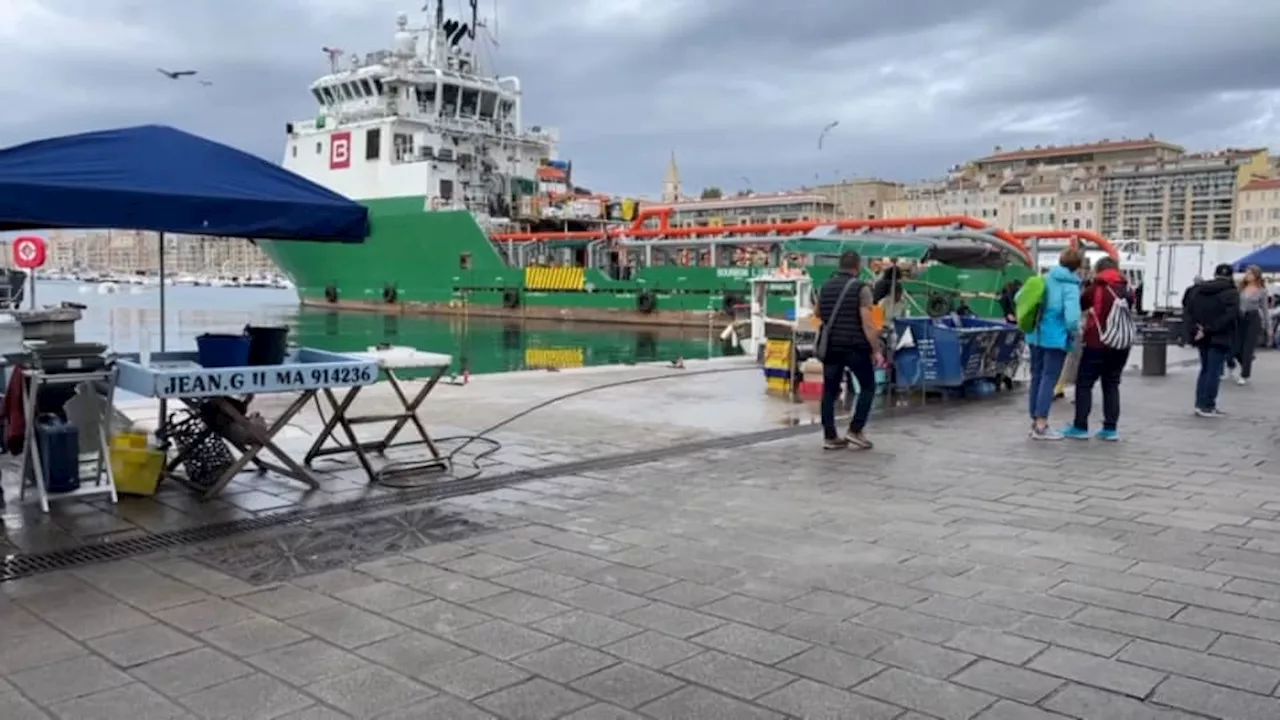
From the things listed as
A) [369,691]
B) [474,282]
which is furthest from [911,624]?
[474,282]

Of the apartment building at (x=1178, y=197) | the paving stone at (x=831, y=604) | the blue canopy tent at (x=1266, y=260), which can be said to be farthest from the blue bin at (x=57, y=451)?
the apartment building at (x=1178, y=197)

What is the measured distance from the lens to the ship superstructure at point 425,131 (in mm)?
36938

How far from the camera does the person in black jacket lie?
8578mm

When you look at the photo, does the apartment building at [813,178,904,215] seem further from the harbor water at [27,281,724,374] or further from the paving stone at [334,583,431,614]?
the paving stone at [334,583,431,614]

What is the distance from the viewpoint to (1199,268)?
2684cm

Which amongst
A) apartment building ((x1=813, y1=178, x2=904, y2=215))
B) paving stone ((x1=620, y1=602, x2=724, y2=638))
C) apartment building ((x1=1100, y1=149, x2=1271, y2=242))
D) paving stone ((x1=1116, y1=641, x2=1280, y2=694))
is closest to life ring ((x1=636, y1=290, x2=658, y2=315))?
paving stone ((x1=620, y1=602, x2=724, y2=638))

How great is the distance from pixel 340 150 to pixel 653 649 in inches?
1508

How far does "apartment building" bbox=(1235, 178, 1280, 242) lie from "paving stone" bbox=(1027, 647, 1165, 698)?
109321 mm

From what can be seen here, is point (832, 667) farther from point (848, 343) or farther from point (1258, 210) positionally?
point (1258, 210)

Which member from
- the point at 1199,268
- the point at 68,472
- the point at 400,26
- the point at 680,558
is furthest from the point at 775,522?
the point at 400,26

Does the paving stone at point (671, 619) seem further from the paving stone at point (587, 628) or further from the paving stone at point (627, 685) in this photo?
the paving stone at point (627, 685)

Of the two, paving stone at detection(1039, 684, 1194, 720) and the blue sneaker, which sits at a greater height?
the blue sneaker

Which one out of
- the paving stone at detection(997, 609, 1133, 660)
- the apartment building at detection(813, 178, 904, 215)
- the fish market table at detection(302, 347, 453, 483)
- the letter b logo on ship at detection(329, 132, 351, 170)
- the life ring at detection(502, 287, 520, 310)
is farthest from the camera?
the apartment building at detection(813, 178, 904, 215)

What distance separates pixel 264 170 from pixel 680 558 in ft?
9.69
